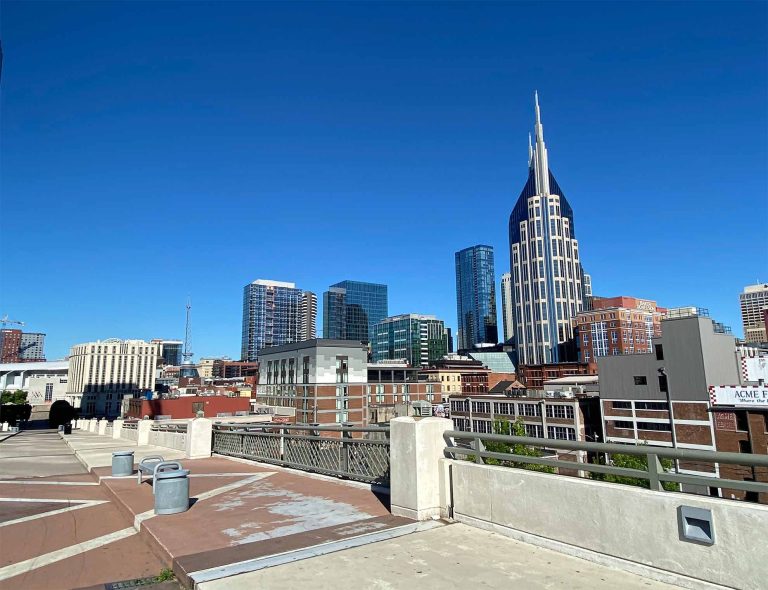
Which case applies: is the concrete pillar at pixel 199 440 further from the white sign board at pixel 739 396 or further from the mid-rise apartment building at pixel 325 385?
the white sign board at pixel 739 396

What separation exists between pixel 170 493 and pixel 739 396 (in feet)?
220

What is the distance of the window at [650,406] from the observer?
67188mm

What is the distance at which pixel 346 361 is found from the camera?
269ft

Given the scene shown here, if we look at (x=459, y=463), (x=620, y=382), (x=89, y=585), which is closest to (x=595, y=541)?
(x=459, y=463)

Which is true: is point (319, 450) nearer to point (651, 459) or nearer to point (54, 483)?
point (54, 483)

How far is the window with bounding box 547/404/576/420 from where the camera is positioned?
261 feet

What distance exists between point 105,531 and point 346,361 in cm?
7485

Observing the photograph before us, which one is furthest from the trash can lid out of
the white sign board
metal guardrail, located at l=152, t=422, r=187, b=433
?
the white sign board

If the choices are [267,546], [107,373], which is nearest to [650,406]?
[267,546]

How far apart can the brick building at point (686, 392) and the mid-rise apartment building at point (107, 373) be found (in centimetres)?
13247

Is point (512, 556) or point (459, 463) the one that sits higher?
point (459, 463)

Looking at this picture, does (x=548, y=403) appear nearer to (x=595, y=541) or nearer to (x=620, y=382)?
(x=620, y=382)

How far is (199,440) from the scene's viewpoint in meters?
16.0

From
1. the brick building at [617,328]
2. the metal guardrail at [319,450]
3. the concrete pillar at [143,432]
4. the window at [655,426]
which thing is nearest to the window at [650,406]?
the window at [655,426]
